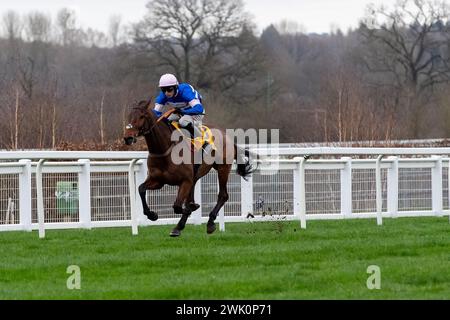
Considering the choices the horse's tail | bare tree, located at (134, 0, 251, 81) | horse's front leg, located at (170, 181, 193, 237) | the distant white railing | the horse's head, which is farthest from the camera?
bare tree, located at (134, 0, 251, 81)

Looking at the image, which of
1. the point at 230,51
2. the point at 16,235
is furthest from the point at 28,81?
the point at 16,235

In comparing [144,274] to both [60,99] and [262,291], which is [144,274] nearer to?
[262,291]

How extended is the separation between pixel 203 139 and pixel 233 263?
362cm

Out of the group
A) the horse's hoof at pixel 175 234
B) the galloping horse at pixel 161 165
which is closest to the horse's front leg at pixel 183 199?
the galloping horse at pixel 161 165

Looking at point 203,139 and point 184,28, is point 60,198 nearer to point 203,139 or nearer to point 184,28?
point 203,139

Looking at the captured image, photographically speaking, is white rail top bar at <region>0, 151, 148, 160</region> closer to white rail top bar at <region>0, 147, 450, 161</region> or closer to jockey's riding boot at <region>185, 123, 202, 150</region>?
white rail top bar at <region>0, 147, 450, 161</region>

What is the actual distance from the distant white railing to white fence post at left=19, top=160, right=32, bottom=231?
13mm

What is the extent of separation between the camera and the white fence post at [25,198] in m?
14.1

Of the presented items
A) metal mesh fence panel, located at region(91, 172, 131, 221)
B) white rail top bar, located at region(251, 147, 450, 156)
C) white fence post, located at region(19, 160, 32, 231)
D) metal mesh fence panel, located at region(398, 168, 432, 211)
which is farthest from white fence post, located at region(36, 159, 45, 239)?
metal mesh fence panel, located at region(398, 168, 432, 211)

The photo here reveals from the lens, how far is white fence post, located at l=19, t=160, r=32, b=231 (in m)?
14.1

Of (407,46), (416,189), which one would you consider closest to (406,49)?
(407,46)

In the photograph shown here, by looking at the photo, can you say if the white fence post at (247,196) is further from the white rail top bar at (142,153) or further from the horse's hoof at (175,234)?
the horse's hoof at (175,234)

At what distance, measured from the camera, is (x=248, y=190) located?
1559 centimetres

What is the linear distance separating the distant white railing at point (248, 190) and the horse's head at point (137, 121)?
809 mm
